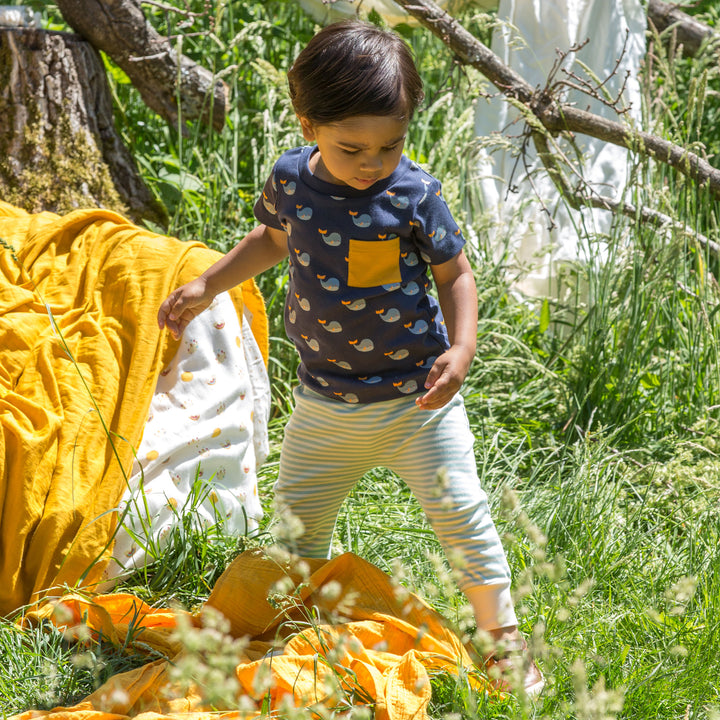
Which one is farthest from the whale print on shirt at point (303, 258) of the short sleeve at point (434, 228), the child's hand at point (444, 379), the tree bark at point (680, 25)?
the tree bark at point (680, 25)

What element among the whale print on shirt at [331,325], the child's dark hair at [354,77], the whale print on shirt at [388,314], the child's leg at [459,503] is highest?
→ the child's dark hair at [354,77]

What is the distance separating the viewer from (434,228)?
1.58 metres

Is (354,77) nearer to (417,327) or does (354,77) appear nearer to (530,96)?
(417,327)

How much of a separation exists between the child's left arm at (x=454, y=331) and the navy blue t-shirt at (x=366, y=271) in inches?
1.5

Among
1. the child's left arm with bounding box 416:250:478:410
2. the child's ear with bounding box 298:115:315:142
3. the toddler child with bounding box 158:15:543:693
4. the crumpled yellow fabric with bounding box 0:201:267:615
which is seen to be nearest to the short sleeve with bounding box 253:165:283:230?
the toddler child with bounding box 158:15:543:693

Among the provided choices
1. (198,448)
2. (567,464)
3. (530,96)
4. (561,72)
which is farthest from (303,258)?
(561,72)

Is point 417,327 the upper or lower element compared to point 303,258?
lower

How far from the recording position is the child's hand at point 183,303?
1.80 m

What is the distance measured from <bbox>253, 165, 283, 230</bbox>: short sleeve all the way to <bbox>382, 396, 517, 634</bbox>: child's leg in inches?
19.5

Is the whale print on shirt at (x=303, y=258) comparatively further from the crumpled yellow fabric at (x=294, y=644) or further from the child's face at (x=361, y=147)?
the crumpled yellow fabric at (x=294, y=644)

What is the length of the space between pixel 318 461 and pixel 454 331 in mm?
400

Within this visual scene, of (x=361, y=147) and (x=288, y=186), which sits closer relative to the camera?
(x=361, y=147)

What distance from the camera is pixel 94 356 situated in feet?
6.91

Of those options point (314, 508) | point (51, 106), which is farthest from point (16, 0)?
point (314, 508)
